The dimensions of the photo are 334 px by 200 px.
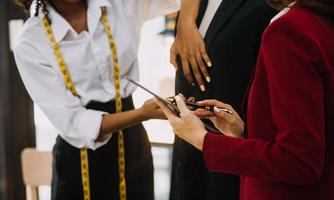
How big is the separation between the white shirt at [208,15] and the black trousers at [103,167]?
56cm

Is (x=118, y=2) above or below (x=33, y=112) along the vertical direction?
above

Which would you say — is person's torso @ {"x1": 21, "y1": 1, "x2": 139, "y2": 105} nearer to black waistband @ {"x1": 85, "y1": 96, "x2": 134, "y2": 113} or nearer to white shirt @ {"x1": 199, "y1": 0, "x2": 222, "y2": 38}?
black waistband @ {"x1": 85, "y1": 96, "x2": 134, "y2": 113}

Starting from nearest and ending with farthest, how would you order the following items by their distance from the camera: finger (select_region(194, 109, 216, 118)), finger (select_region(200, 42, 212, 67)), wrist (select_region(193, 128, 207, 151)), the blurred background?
wrist (select_region(193, 128, 207, 151)), finger (select_region(194, 109, 216, 118)), finger (select_region(200, 42, 212, 67)), the blurred background

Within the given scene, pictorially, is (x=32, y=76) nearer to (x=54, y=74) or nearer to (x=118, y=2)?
(x=54, y=74)

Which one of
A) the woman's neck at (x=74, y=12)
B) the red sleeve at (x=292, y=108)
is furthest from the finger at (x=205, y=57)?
the woman's neck at (x=74, y=12)

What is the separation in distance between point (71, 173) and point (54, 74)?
0.38m

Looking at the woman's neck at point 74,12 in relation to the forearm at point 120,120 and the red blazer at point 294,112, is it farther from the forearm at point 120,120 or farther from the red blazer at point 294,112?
the red blazer at point 294,112

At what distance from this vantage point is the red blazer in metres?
0.74

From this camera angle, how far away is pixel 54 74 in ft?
5.24

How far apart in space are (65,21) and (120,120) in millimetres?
411

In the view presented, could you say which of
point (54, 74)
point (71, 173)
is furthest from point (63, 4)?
point (71, 173)

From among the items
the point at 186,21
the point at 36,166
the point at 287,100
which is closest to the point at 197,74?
the point at 186,21

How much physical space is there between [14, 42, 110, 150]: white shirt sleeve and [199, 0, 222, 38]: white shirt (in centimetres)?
54

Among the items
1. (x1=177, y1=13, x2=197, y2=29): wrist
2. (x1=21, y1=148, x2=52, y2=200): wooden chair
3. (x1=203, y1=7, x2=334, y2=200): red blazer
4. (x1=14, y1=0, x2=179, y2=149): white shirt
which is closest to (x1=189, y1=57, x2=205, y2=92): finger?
(x1=177, y1=13, x2=197, y2=29): wrist
